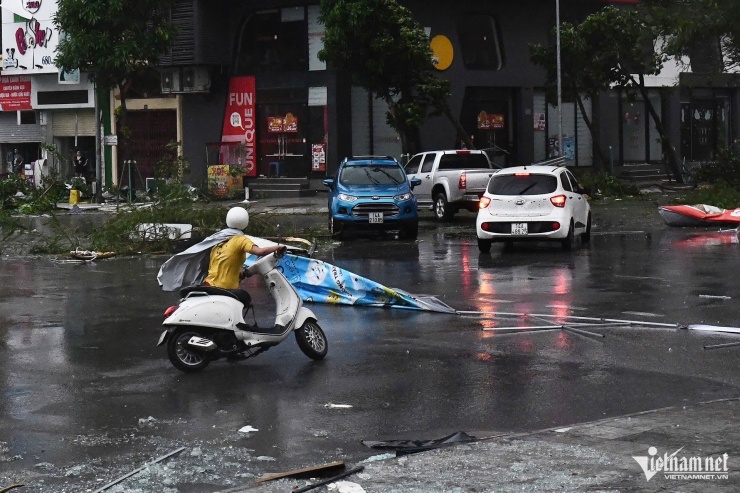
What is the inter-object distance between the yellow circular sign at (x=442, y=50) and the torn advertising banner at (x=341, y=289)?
29.9 m

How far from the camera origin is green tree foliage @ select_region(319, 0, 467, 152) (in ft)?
121

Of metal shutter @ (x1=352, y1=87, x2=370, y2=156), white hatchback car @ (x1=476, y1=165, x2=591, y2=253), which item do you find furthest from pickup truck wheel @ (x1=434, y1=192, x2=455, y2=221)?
metal shutter @ (x1=352, y1=87, x2=370, y2=156)

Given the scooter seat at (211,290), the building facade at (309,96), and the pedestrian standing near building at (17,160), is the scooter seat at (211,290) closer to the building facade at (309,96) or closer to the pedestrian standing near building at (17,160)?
the building facade at (309,96)

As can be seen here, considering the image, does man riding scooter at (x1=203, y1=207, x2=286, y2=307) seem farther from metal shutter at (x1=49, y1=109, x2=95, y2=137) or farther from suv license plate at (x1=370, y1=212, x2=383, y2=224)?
metal shutter at (x1=49, y1=109, x2=95, y2=137)

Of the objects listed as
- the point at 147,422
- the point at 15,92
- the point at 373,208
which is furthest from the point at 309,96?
the point at 147,422

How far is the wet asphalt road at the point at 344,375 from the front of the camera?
8.25 metres

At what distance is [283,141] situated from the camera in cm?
4519

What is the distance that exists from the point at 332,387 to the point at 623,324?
4349 millimetres

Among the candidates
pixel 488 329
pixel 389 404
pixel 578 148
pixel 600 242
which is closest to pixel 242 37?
pixel 578 148

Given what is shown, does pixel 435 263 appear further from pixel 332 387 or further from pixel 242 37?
pixel 242 37

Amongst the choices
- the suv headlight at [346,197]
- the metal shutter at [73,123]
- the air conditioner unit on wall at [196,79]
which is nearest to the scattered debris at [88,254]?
the suv headlight at [346,197]

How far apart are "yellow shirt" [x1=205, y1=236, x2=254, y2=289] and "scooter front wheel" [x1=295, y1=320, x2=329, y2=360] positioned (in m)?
0.81

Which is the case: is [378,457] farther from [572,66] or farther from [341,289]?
[572,66]

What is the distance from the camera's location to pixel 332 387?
403 inches
